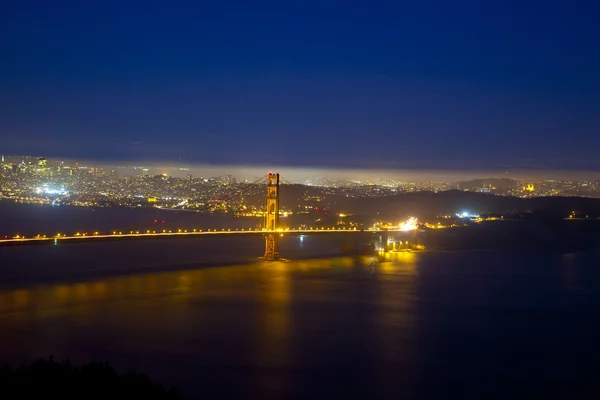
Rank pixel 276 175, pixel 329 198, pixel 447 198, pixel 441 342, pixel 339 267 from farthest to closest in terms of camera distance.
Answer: pixel 447 198
pixel 329 198
pixel 276 175
pixel 339 267
pixel 441 342

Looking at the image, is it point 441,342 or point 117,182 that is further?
point 117,182

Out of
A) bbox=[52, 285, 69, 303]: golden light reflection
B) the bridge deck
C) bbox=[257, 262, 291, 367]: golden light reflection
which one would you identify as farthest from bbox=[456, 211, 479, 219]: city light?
bbox=[52, 285, 69, 303]: golden light reflection

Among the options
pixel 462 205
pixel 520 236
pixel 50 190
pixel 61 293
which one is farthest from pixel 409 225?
pixel 50 190

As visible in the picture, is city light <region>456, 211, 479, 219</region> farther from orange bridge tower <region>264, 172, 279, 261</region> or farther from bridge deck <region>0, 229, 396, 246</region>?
orange bridge tower <region>264, 172, 279, 261</region>

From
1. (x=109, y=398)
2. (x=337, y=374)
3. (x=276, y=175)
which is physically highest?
(x=276, y=175)

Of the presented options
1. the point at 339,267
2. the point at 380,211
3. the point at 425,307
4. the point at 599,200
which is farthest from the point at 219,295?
the point at 599,200

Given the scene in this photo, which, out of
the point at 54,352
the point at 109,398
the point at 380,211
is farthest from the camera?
the point at 380,211

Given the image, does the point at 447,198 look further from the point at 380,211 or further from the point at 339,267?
the point at 339,267
